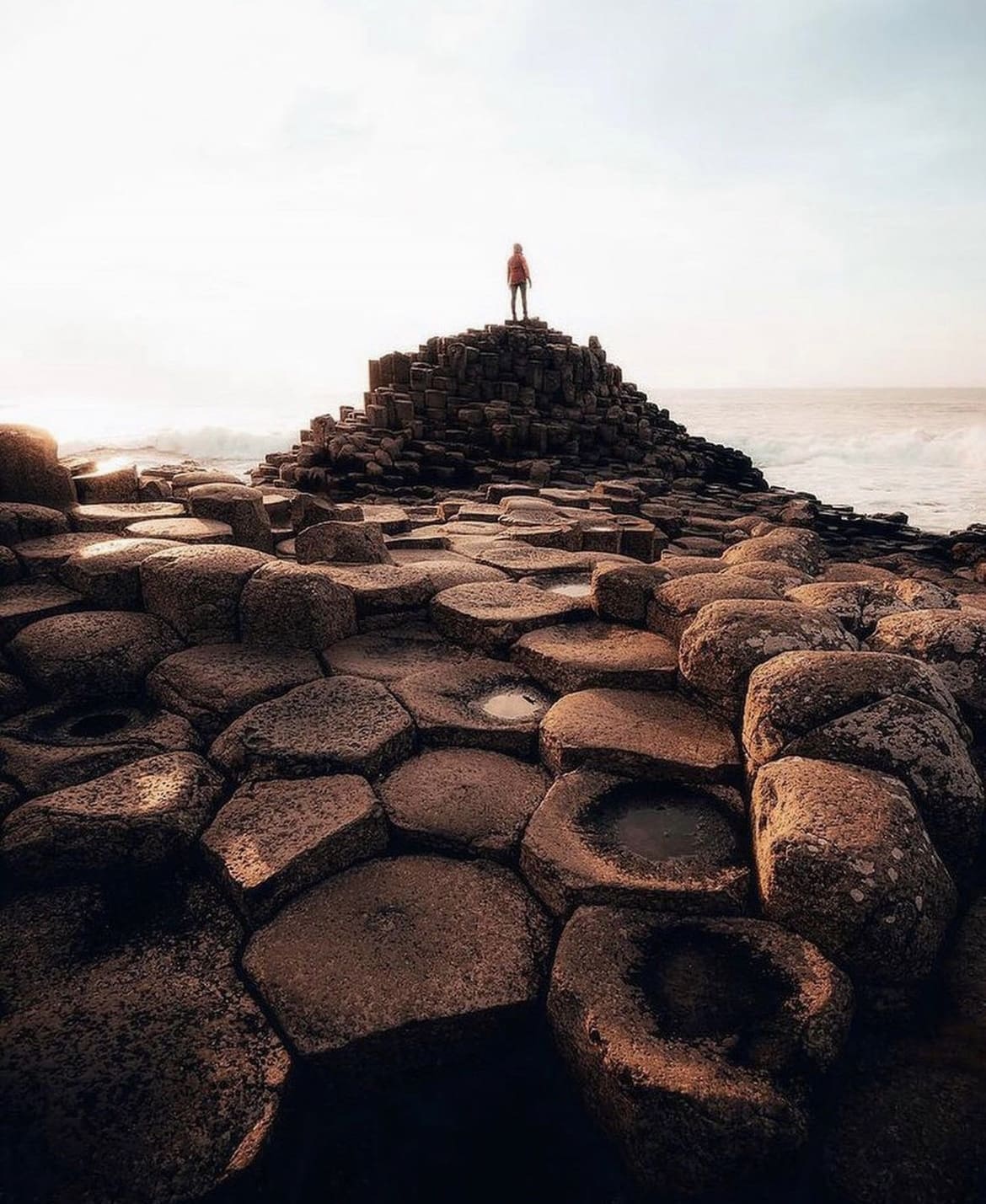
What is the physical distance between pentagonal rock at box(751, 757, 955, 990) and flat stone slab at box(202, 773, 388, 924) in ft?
3.93

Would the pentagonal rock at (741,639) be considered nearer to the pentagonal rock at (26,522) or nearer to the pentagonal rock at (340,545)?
the pentagonal rock at (340,545)

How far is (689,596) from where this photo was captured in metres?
3.24

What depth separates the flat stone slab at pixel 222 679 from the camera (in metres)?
2.79

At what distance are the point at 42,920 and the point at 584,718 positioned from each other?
183 centimetres

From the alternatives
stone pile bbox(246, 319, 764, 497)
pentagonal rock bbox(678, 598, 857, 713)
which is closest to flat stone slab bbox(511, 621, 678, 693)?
pentagonal rock bbox(678, 598, 857, 713)

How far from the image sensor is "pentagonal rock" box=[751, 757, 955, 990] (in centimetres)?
171

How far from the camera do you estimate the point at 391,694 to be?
9.50 feet

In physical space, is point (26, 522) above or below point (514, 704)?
A: above

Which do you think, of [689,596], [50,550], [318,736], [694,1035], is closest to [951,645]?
[689,596]

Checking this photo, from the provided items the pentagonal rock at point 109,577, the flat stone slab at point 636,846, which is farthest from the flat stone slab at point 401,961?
the pentagonal rock at point 109,577

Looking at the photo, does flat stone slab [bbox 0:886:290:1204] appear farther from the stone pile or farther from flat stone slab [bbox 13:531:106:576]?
the stone pile

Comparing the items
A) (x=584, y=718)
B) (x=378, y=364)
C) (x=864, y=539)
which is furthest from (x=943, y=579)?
(x=378, y=364)

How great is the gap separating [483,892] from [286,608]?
168 cm

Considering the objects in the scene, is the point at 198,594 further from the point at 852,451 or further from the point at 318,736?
the point at 852,451
